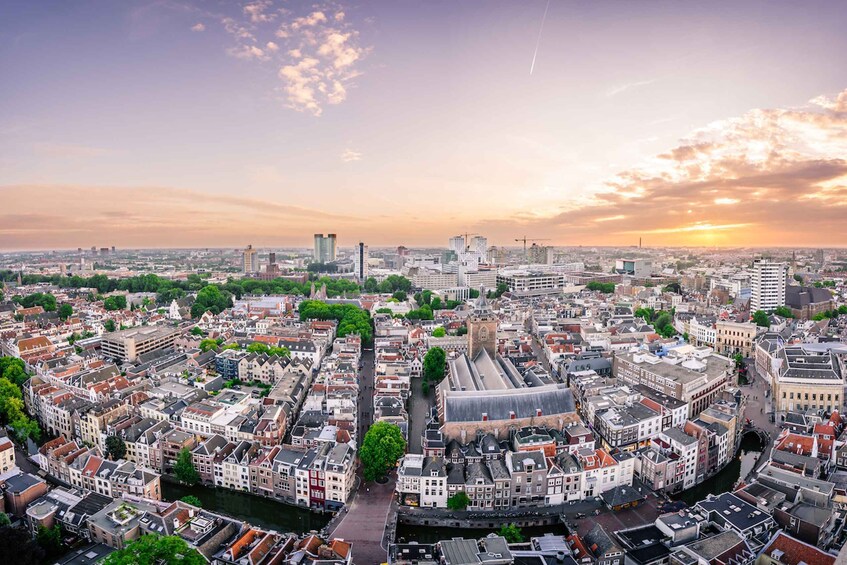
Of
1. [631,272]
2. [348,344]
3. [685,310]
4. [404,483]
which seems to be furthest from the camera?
[631,272]

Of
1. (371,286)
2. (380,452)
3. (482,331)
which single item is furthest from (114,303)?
Result: (380,452)

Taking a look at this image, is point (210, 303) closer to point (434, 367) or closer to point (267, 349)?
point (267, 349)

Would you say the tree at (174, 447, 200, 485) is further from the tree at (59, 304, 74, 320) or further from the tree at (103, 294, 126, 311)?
the tree at (103, 294, 126, 311)

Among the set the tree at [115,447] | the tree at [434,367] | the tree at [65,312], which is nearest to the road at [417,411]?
the tree at [434,367]

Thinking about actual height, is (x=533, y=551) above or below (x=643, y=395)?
below

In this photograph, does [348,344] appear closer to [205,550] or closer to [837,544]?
[205,550]

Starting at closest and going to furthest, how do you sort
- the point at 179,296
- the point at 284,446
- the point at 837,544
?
the point at 837,544
the point at 284,446
the point at 179,296

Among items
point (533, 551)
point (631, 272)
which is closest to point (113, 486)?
point (533, 551)

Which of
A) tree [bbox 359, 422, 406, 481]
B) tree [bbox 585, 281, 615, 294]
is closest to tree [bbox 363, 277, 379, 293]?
tree [bbox 585, 281, 615, 294]
